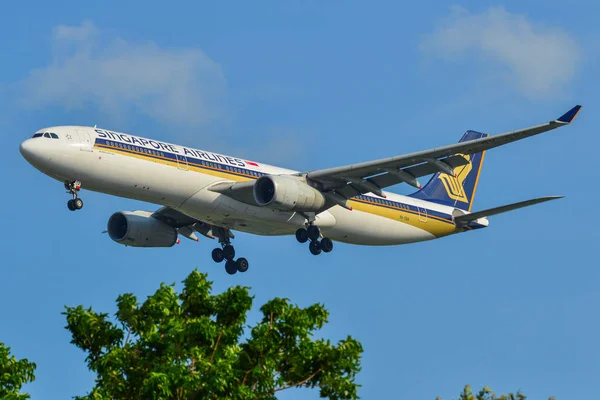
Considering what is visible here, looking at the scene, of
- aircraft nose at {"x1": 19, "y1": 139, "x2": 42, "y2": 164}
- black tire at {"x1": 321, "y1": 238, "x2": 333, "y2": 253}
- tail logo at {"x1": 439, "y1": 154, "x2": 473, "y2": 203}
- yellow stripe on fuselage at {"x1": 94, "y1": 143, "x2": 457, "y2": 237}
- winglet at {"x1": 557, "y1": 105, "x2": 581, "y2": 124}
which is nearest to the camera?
winglet at {"x1": 557, "y1": 105, "x2": 581, "y2": 124}

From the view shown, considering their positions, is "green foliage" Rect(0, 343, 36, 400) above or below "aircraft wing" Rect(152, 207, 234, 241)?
below

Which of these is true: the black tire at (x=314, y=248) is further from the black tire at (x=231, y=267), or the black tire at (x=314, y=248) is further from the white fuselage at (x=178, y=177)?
the black tire at (x=231, y=267)

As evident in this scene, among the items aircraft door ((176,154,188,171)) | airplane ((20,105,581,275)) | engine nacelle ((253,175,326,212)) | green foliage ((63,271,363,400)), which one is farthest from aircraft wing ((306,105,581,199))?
green foliage ((63,271,363,400))

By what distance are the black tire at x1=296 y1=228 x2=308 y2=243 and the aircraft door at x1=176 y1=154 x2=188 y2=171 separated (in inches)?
281

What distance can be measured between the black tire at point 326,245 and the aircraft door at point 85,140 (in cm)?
1269

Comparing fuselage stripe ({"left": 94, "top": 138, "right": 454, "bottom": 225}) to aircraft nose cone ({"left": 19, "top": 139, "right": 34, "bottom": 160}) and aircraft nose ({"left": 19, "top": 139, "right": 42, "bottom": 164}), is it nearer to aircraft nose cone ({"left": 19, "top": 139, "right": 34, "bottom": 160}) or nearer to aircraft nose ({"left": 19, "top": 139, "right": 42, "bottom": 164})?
aircraft nose ({"left": 19, "top": 139, "right": 42, "bottom": 164})

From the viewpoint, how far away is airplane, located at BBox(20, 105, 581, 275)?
47.0 m

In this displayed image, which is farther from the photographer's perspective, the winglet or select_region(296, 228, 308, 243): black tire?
select_region(296, 228, 308, 243): black tire

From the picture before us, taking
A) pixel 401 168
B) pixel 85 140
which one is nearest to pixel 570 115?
pixel 401 168

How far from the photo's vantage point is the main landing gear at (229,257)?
56.8 meters

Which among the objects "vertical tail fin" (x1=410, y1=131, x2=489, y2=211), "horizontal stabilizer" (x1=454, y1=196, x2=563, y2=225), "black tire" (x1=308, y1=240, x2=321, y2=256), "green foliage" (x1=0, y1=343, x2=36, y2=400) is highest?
"vertical tail fin" (x1=410, y1=131, x2=489, y2=211)

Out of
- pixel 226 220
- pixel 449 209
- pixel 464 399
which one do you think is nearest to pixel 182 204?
pixel 226 220

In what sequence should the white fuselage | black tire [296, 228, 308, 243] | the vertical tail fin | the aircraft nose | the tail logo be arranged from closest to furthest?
the aircraft nose → the white fuselage → black tire [296, 228, 308, 243] → the vertical tail fin → the tail logo

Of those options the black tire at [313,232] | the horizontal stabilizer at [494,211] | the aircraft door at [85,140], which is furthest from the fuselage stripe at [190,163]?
the horizontal stabilizer at [494,211]
